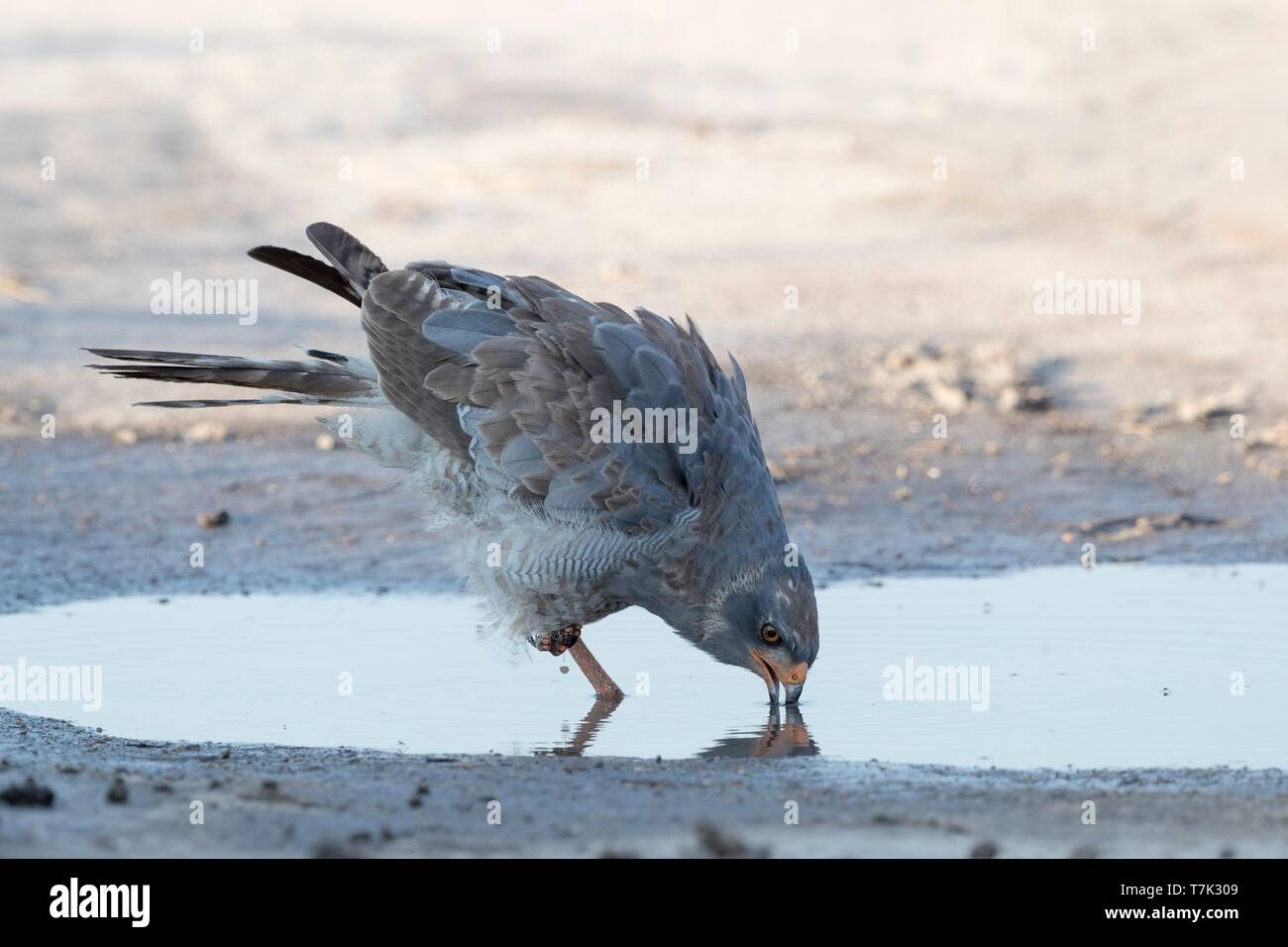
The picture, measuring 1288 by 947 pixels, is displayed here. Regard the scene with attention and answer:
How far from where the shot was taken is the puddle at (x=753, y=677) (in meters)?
6.60

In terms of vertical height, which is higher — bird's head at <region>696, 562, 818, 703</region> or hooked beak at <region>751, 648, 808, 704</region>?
bird's head at <region>696, 562, 818, 703</region>

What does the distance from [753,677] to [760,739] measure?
3.17ft

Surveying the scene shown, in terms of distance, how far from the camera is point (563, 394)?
6953 millimetres

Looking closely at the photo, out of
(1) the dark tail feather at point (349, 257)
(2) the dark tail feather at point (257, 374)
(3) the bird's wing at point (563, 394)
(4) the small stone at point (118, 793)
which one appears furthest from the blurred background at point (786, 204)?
(4) the small stone at point (118, 793)

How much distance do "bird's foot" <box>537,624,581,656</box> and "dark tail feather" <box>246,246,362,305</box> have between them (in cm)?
161

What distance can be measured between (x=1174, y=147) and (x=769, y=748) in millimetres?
12406

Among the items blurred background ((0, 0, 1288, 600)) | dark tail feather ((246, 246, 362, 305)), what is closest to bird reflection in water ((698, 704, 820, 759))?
dark tail feather ((246, 246, 362, 305))

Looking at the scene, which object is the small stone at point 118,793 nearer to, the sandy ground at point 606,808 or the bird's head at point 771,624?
the sandy ground at point 606,808

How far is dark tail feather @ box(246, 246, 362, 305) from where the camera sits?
295 inches

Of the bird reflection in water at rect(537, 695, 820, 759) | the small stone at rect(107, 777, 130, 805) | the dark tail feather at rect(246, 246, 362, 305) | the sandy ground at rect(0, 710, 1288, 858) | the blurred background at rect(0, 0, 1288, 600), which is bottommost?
the sandy ground at rect(0, 710, 1288, 858)

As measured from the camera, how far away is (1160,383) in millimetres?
12531

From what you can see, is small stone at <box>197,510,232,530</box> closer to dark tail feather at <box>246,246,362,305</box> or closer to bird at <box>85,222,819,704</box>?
dark tail feather at <box>246,246,362,305</box>
